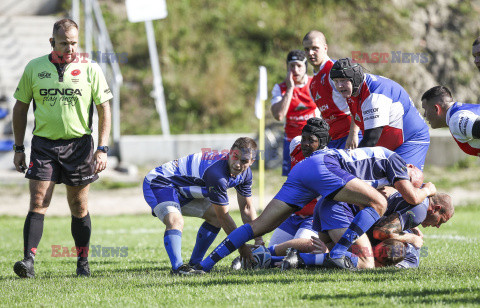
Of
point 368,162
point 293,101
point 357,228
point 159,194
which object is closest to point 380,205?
point 357,228

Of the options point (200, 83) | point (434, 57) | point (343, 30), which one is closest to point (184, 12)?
point (200, 83)

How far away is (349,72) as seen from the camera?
7.04 meters

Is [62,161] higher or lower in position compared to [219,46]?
lower

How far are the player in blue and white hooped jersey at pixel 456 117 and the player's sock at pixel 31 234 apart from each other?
3.92m

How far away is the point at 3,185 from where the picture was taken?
1670 cm

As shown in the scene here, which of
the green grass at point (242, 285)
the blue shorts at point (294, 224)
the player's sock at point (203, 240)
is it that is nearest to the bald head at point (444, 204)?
the green grass at point (242, 285)

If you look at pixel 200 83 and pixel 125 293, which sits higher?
pixel 200 83

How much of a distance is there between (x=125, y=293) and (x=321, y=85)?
157 inches

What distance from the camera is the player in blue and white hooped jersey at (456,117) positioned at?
529 centimetres

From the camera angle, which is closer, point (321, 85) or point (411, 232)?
point (411, 232)

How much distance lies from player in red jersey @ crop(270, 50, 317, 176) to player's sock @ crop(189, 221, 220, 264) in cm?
244

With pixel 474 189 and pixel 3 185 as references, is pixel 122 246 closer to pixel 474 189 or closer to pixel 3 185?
pixel 3 185

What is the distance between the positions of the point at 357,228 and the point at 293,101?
3908mm

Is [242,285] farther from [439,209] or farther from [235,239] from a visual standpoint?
[439,209]
